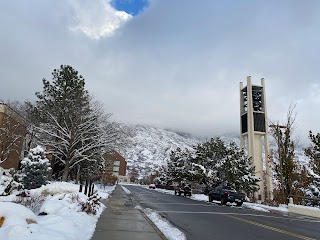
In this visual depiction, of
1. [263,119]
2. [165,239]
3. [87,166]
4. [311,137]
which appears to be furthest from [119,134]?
[263,119]

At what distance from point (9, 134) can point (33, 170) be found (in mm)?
19966

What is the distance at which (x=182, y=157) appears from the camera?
57.4m

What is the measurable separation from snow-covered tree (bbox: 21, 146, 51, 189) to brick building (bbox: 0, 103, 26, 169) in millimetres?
15838

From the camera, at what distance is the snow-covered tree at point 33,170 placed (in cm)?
2205

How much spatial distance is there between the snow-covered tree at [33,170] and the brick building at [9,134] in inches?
624

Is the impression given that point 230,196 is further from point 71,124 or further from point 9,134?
point 9,134

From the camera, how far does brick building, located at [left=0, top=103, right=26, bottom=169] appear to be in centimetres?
3900

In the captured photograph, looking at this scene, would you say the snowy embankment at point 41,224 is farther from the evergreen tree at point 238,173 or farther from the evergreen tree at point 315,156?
the evergreen tree at point 238,173

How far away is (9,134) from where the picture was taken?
3925 cm

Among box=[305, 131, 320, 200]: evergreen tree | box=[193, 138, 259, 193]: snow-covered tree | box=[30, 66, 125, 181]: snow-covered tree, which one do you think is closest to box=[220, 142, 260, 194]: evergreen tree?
box=[193, 138, 259, 193]: snow-covered tree

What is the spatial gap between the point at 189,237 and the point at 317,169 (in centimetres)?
2291

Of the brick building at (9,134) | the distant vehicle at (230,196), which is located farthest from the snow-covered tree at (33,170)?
the brick building at (9,134)

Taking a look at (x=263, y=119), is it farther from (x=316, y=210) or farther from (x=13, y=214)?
(x=13, y=214)

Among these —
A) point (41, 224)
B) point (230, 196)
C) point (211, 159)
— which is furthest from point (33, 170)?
point (211, 159)
